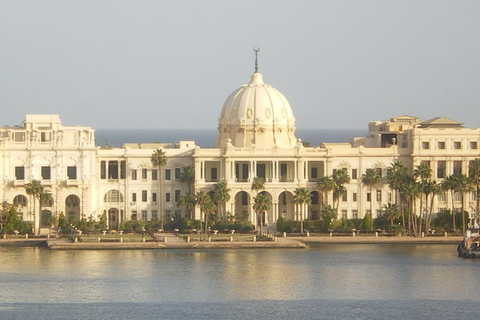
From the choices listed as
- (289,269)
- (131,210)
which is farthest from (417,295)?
(131,210)

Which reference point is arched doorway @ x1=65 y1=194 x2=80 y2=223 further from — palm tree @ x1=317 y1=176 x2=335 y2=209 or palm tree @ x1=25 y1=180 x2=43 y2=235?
palm tree @ x1=317 y1=176 x2=335 y2=209

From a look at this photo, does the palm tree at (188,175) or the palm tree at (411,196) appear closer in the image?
the palm tree at (411,196)

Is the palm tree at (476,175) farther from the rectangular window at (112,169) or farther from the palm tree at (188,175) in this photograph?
the rectangular window at (112,169)

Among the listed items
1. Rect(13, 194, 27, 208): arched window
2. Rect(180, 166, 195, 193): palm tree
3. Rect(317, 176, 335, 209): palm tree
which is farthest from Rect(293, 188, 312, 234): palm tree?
Rect(13, 194, 27, 208): arched window

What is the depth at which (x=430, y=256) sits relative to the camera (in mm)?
132000

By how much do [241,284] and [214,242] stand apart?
25306 millimetres

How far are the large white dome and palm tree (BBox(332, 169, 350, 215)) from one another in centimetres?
868

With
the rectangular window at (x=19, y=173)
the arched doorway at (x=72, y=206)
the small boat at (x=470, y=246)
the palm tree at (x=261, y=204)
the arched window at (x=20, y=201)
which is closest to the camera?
the small boat at (x=470, y=246)

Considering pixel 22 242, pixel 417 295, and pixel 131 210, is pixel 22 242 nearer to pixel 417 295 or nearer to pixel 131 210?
pixel 131 210

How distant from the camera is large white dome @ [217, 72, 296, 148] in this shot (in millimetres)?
160625

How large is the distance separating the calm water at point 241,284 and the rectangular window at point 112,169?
69.9 ft

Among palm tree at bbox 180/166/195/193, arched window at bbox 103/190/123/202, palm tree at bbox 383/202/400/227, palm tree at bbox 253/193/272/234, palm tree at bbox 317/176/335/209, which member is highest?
palm tree at bbox 180/166/195/193

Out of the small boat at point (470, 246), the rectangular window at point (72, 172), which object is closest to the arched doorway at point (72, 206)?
the rectangular window at point (72, 172)

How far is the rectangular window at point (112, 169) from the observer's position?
156875 mm
